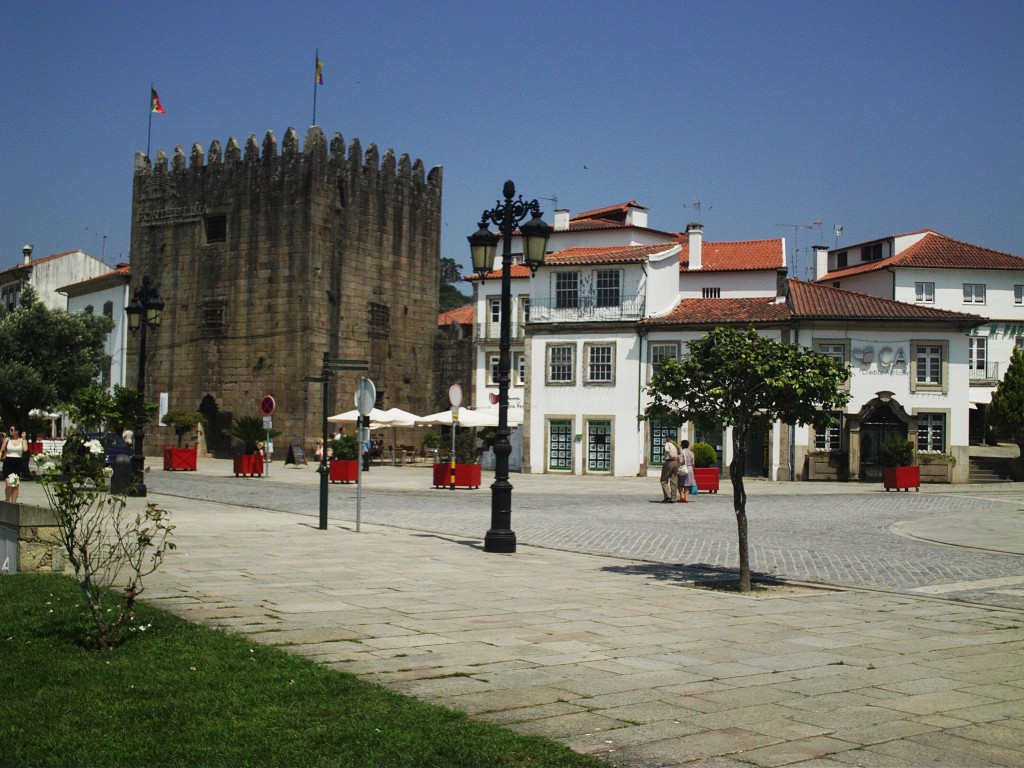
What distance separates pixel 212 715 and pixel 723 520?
54.5ft

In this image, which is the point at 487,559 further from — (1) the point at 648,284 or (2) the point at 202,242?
(2) the point at 202,242

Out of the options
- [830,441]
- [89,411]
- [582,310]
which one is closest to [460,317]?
[582,310]

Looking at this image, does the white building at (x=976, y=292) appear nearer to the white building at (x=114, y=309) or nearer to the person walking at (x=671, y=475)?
the person walking at (x=671, y=475)

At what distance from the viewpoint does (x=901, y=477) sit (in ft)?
107

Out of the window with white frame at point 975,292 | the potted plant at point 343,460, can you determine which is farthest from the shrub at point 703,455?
the window with white frame at point 975,292

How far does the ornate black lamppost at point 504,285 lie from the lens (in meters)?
14.8

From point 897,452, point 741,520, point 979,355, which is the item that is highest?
point 979,355

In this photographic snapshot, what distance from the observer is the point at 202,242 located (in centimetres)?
5053

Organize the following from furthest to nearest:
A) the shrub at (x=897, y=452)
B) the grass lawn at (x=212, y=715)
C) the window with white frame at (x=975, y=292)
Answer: the window with white frame at (x=975, y=292), the shrub at (x=897, y=452), the grass lawn at (x=212, y=715)

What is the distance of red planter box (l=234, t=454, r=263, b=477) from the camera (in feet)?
113

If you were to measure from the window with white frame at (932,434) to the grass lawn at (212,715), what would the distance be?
119 ft

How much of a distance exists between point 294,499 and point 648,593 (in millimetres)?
15223

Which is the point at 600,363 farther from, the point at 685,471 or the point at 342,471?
the point at 685,471

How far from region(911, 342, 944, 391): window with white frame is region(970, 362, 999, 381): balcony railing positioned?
53.0ft
